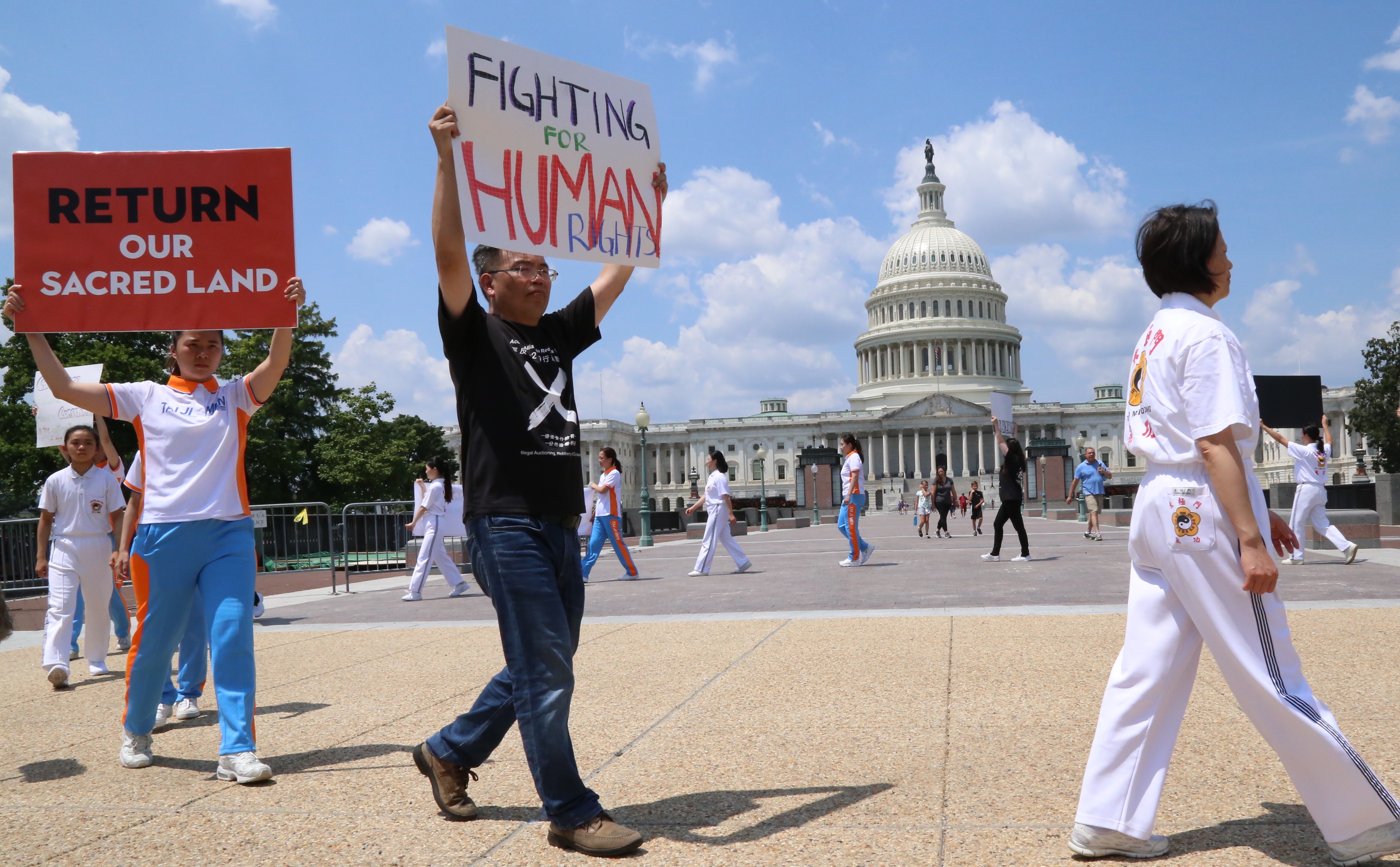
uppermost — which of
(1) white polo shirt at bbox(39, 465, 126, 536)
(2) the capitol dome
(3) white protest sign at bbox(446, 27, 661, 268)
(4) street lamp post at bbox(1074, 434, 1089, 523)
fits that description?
(2) the capitol dome

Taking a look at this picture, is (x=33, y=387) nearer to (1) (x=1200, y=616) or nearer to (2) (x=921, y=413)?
(1) (x=1200, y=616)

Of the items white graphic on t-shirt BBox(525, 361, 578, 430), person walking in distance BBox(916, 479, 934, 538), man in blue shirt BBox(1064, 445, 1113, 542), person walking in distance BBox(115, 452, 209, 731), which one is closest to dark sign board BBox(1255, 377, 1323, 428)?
man in blue shirt BBox(1064, 445, 1113, 542)

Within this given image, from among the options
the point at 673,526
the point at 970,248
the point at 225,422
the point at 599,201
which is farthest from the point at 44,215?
the point at 970,248

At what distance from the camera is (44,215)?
5434mm

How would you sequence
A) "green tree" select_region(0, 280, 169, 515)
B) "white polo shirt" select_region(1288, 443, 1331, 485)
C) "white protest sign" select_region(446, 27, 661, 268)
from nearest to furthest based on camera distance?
"white protest sign" select_region(446, 27, 661, 268), "white polo shirt" select_region(1288, 443, 1331, 485), "green tree" select_region(0, 280, 169, 515)

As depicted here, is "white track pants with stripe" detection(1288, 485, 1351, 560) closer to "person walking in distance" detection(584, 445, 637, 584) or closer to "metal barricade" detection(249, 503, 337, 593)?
"person walking in distance" detection(584, 445, 637, 584)

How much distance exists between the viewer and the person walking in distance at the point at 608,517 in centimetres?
1566

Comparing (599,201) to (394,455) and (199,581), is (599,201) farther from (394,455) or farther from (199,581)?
(394,455)

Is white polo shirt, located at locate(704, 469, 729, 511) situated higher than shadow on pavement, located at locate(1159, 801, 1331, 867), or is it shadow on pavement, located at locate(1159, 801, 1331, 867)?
white polo shirt, located at locate(704, 469, 729, 511)

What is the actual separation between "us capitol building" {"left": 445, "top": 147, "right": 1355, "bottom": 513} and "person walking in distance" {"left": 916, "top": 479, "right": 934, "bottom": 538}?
8526 centimetres

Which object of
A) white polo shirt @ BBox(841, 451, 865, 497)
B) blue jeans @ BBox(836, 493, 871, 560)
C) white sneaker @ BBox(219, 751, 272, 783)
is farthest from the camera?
blue jeans @ BBox(836, 493, 871, 560)

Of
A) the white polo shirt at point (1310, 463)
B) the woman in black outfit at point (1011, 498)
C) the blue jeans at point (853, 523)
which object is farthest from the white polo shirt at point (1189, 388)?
the blue jeans at point (853, 523)

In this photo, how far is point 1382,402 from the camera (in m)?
67.4

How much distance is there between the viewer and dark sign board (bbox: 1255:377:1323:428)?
13.8 metres
